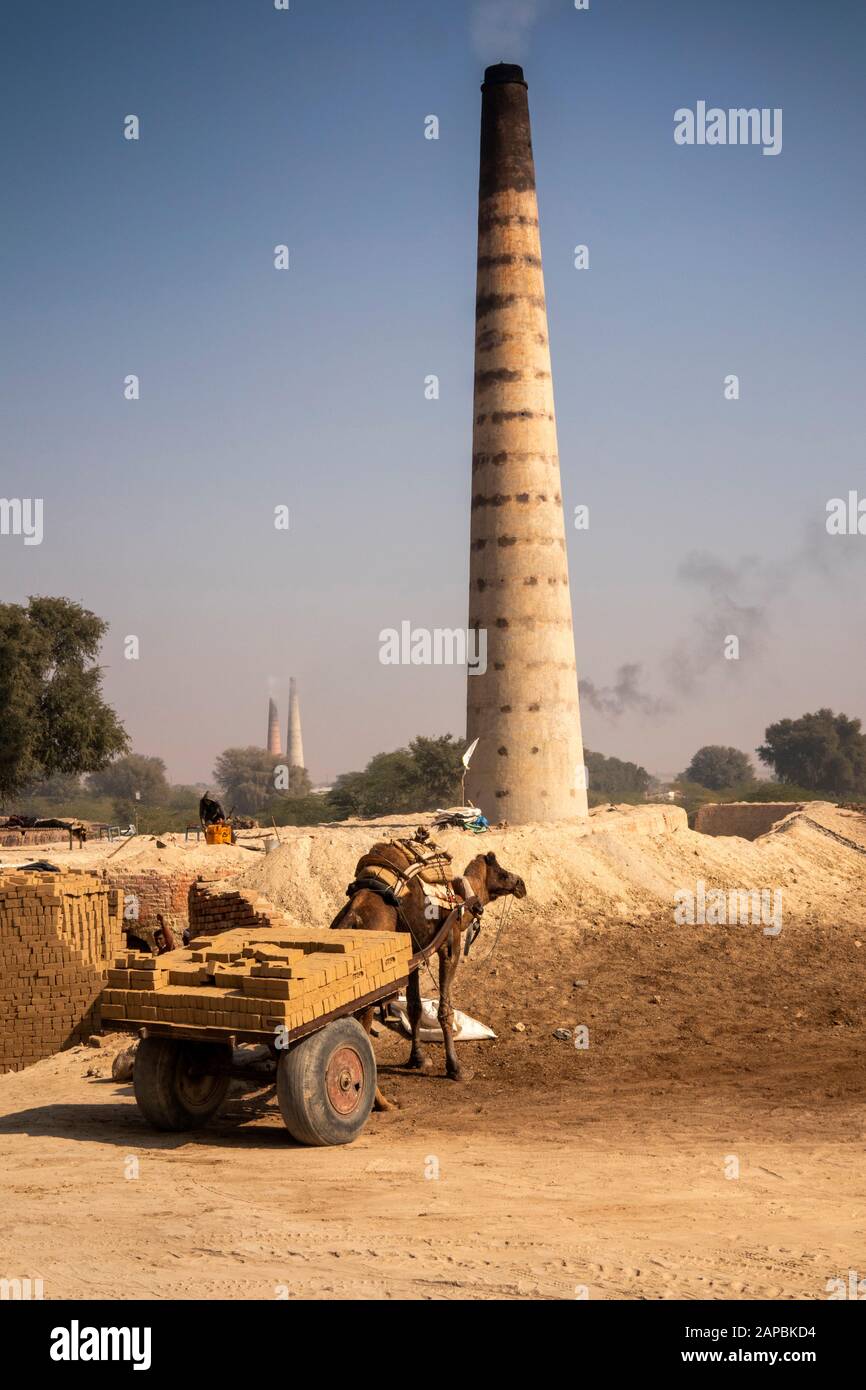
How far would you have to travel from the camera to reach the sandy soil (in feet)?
25.7

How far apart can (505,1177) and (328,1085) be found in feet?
6.30

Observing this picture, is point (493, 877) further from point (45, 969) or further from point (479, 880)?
point (45, 969)

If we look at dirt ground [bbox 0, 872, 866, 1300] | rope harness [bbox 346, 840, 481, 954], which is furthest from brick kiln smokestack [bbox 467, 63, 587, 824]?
rope harness [bbox 346, 840, 481, 954]

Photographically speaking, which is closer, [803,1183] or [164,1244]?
[164,1244]

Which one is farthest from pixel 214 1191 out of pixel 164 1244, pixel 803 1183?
pixel 803 1183

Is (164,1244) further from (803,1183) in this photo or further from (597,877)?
(597,877)

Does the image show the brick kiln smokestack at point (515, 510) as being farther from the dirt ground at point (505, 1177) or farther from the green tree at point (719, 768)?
the green tree at point (719, 768)

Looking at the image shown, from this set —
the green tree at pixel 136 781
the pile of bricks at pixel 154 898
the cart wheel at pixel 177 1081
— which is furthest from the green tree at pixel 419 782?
the green tree at pixel 136 781

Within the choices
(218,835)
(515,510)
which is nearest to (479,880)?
(218,835)

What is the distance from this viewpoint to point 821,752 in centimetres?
10875

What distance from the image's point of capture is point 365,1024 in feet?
42.9

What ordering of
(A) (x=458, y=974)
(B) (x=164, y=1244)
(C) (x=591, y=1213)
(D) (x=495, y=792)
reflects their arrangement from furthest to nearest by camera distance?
(D) (x=495, y=792)
(A) (x=458, y=974)
(C) (x=591, y=1213)
(B) (x=164, y=1244)

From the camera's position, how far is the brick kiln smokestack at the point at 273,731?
158000mm
